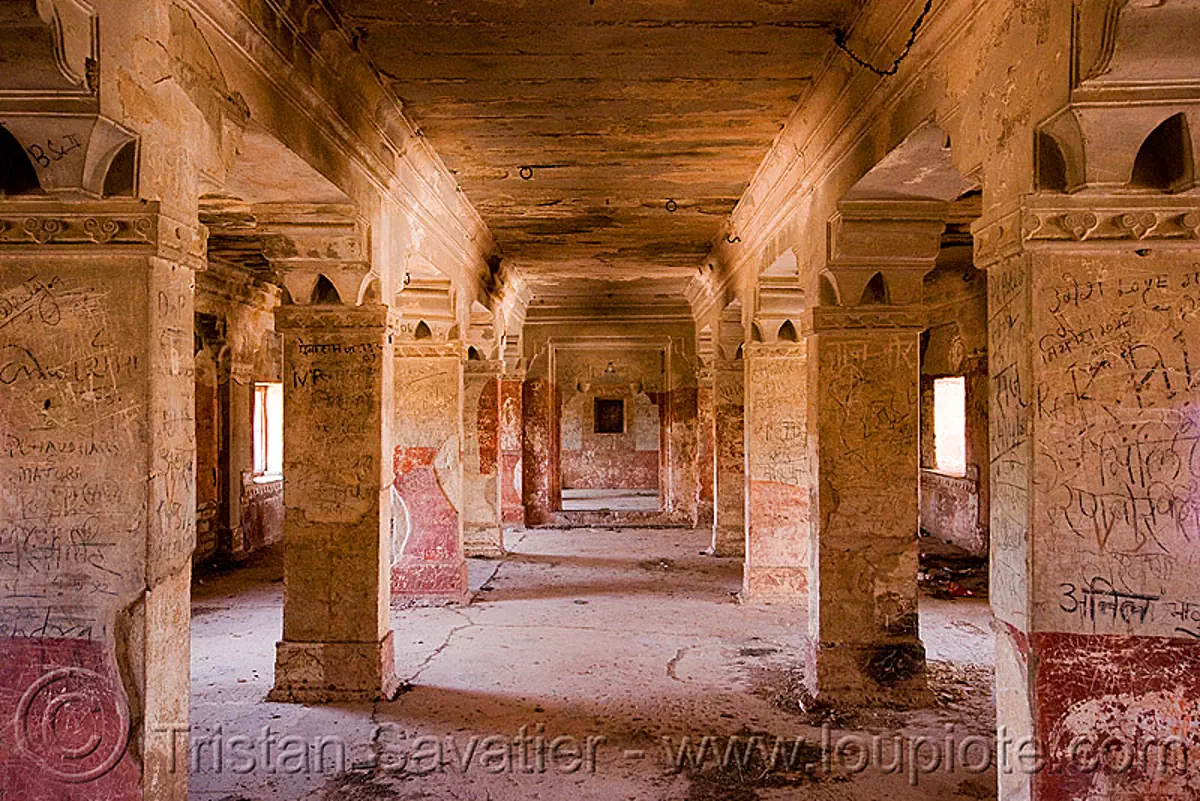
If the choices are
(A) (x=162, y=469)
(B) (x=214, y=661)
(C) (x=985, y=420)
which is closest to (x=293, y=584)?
(B) (x=214, y=661)

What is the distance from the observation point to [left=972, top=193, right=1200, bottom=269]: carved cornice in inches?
110

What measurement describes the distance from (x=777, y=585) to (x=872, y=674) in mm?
3230

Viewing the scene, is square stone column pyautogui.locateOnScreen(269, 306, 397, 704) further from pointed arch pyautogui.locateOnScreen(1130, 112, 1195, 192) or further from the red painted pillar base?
pointed arch pyautogui.locateOnScreen(1130, 112, 1195, 192)

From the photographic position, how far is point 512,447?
14.5 m

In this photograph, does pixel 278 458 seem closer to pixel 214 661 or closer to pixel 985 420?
pixel 214 661

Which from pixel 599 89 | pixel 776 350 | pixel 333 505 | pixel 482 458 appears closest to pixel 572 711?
pixel 333 505

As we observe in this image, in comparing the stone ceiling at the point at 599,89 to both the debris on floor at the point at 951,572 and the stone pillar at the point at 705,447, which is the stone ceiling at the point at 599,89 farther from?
the stone pillar at the point at 705,447

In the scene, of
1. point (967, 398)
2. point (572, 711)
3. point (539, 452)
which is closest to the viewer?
point (572, 711)

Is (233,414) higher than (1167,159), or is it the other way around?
(1167,159)

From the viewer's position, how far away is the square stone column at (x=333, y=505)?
5.57 m

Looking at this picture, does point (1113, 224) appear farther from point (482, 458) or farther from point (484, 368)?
point (482, 458)

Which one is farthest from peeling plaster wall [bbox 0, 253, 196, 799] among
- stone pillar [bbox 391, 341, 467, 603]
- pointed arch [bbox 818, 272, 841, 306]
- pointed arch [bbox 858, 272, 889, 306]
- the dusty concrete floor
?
stone pillar [bbox 391, 341, 467, 603]

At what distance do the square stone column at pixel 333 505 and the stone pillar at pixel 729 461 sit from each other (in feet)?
22.1


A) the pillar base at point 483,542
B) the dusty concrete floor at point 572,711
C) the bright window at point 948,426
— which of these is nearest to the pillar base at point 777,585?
the dusty concrete floor at point 572,711
